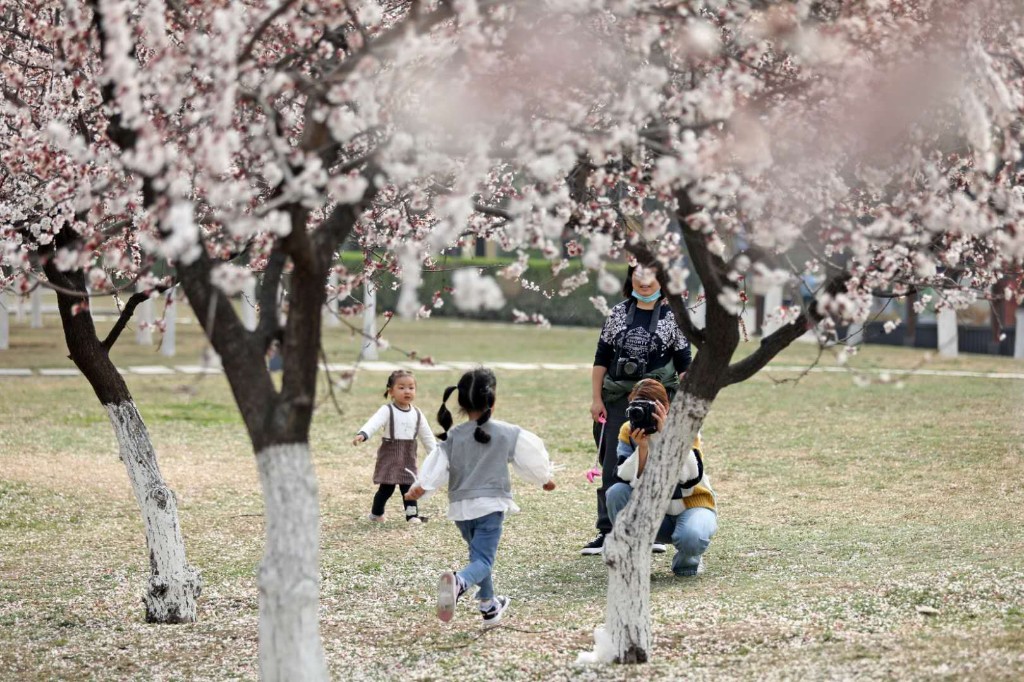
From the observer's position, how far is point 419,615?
752 cm

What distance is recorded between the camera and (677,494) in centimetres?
824

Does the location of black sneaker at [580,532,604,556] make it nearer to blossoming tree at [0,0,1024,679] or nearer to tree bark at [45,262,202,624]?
tree bark at [45,262,202,624]

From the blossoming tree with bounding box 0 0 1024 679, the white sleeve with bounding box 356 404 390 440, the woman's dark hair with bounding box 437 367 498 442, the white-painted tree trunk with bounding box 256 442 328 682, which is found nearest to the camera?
the blossoming tree with bounding box 0 0 1024 679

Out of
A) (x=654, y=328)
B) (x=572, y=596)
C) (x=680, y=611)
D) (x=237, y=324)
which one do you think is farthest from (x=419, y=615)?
(x=237, y=324)

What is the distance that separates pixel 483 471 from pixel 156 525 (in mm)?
2107

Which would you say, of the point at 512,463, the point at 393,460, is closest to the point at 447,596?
the point at 512,463

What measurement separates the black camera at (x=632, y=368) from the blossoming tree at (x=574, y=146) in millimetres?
2334

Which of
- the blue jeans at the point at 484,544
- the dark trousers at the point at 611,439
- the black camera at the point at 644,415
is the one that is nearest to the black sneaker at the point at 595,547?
the dark trousers at the point at 611,439

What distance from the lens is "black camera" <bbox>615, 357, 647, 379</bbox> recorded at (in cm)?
839

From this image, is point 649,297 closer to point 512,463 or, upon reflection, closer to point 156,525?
point 512,463

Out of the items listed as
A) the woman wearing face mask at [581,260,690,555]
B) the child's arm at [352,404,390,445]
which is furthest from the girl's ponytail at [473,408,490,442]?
the child's arm at [352,404,390,445]

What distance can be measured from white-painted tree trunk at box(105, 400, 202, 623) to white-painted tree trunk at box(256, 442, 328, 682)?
9.02 ft

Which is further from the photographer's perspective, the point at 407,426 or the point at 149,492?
the point at 407,426

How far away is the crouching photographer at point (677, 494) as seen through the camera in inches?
→ 301
